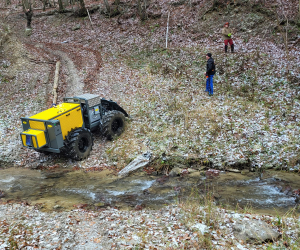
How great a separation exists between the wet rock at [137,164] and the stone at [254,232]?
415cm

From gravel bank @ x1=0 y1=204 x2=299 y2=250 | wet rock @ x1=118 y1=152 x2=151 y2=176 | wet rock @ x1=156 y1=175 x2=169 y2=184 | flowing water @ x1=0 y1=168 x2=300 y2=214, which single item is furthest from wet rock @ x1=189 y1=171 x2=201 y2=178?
gravel bank @ x1=0 y1=204 x2=299 y2=250

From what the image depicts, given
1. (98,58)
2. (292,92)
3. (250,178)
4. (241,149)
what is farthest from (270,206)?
(98,58)

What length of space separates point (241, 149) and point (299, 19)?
482 inches

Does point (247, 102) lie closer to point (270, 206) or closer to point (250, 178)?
point (250, 178)

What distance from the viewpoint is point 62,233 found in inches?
222

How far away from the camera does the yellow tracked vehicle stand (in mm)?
8258

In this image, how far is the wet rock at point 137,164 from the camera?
28.9 feet

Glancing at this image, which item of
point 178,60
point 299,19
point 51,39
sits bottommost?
point 178,60

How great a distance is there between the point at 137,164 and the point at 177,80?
751 centimetres

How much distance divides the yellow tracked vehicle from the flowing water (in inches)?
41.0

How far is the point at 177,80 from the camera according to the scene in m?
15.0

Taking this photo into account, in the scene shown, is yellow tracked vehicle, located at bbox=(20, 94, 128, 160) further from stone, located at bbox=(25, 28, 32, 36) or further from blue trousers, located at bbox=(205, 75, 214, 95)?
stone, located at bbox=(25, 28, 32, 36)

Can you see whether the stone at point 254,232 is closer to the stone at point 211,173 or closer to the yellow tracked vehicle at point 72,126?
the stone at point 211,173

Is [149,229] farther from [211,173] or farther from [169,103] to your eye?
[169,103]
